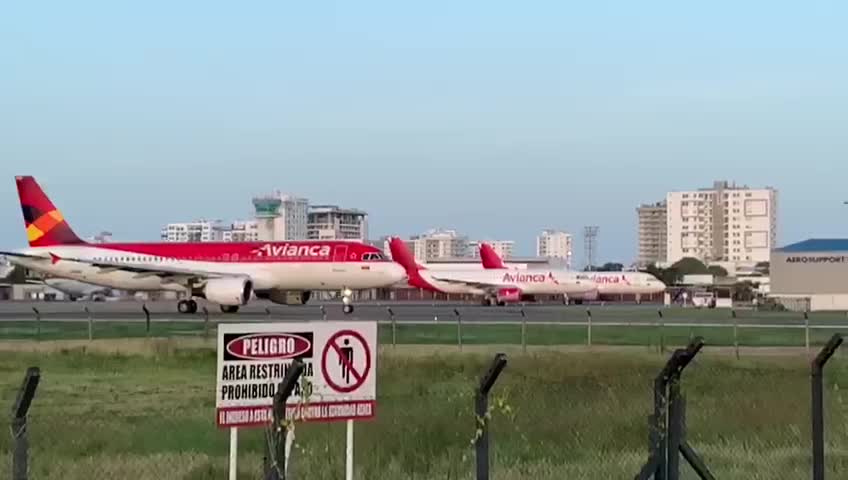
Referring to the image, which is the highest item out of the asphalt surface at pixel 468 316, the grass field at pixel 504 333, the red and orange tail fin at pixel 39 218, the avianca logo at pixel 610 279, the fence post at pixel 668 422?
the red and orange tail fin at pixel 39 218

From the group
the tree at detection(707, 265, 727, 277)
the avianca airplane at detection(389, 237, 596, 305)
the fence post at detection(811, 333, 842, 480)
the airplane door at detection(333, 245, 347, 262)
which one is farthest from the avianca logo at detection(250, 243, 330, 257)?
the tree at detection(707, 265, 727, 277)

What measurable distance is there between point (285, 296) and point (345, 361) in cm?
5030

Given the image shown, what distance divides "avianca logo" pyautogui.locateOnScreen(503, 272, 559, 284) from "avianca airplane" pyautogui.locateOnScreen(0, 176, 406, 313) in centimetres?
2739

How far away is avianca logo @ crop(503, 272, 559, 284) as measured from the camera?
8169 centimetres

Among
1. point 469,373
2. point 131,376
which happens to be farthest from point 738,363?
point 131,376

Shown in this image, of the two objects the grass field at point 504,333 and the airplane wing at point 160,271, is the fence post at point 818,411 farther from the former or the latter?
the airplane wing at point 160,271

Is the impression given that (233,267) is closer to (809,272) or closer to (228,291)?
(228,291)

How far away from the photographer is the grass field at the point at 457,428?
1165cm

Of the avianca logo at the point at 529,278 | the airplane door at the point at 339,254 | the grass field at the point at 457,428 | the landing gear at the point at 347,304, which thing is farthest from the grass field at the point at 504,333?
the avianca logo at the point at 529,278

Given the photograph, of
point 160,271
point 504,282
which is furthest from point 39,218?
point 504,282

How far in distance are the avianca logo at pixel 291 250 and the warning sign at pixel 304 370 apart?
4547 cm

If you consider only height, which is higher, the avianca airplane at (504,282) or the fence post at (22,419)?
the fence post at (22,419)

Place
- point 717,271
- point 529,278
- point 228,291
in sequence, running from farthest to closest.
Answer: point 717,271
point 529,278
point 228,291

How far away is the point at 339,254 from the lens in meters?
53.9
